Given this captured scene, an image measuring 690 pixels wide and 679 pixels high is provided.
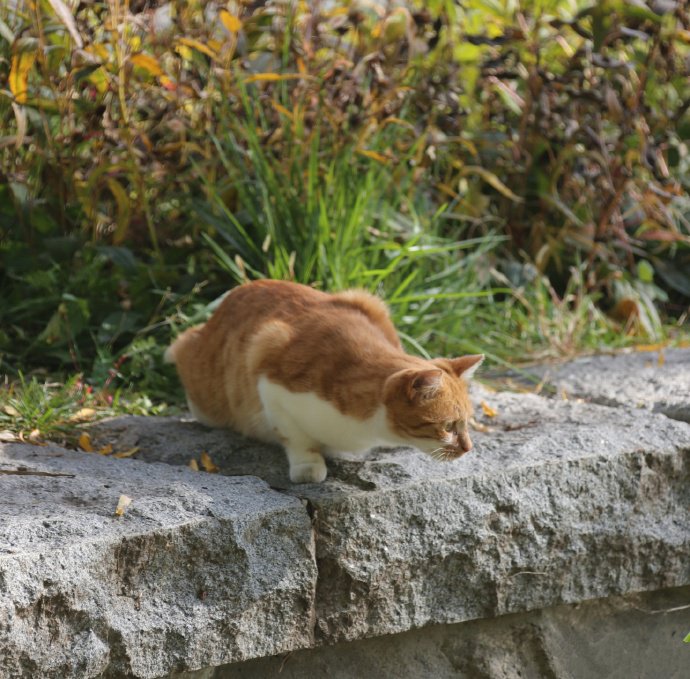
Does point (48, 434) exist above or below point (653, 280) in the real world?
above

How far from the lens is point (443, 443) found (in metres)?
2.24

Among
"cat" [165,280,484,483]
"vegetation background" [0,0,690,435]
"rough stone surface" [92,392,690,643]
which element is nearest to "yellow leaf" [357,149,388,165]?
"vegetation background" [0,0,690,435]

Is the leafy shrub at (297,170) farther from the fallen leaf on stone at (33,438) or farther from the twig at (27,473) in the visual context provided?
the twig at (27,473)

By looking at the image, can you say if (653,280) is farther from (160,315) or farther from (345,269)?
(160,315)

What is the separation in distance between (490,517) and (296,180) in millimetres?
1634

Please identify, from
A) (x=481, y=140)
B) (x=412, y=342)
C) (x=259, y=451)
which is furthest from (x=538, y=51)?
(x=259, y=451)

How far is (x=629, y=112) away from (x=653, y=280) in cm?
91

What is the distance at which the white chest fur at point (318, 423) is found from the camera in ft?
7.56

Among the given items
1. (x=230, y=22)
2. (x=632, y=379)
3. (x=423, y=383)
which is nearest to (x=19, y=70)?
(x=230, y=22)

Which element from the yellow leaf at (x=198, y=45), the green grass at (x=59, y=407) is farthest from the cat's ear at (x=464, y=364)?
the yellow leaf at (x=198, y=45)

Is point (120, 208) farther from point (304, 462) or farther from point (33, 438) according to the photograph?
point (304, 462)

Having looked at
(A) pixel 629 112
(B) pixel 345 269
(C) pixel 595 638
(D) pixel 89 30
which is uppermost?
(D) pixel 89 30

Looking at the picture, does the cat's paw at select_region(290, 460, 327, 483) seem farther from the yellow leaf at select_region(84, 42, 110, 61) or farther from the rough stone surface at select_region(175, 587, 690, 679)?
the yellow leaf at select_region(84, 42, 110, 61)

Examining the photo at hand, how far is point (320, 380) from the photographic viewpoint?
7.75 ft
